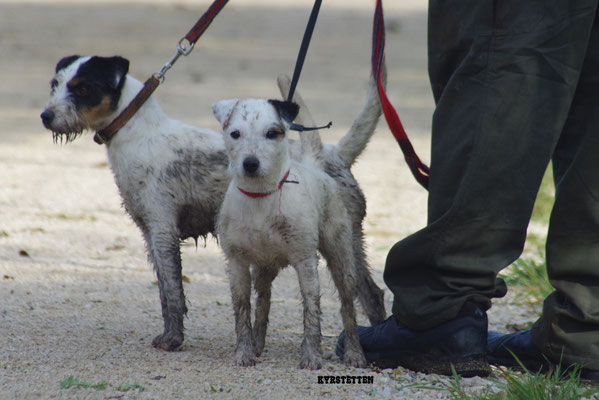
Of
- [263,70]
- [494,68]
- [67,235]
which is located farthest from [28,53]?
[494,68]

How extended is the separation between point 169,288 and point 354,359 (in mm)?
1010

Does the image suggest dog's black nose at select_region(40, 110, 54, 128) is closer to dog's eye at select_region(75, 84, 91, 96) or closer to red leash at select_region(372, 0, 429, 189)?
dog's eye at select_region(75, 84, 91, 96)

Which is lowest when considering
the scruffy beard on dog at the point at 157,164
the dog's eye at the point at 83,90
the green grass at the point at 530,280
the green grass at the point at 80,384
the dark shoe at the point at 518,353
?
the green grass at the point at 530,280

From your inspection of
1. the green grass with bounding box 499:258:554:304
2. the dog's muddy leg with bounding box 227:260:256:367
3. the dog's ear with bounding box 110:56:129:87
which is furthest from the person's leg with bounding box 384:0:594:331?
the green grass with bounding box 499:258:554:304

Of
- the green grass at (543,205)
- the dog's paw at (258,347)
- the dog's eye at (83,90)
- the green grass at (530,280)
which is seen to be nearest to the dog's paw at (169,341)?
the dog's paw at (258,347)

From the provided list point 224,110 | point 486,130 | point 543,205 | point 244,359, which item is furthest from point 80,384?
point 543,205

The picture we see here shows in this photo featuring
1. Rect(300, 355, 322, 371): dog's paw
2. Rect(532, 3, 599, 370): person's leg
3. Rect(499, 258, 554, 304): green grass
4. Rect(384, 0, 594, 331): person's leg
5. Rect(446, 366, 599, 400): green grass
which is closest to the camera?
Rect(446, 366, 599, 400): green grass

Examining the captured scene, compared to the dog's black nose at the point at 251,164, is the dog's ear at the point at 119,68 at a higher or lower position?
higher

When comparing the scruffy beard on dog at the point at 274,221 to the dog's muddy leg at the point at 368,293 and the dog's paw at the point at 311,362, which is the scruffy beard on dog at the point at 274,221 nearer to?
the dog's paw at the point at 311,362

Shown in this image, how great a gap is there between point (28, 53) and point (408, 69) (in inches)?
280

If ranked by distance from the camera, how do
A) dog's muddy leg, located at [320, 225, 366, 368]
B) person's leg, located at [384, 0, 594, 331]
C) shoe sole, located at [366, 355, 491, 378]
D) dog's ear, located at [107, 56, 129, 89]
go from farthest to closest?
1. dog's ear, located at [107, 56, 129, 89]
2. dog's muddy leg, located at [320, 225, 366, 368]
3. shoe sole, located at [366, 355, 491, 378]
4. person's leg, located at [384, 0, 594, 331]

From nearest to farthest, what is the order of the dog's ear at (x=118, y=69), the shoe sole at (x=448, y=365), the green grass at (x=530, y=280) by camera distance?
the shoe sole at (x=448, y=365) < the dog's ear at (x=118, y=69) < the green grass at (x=530, y=280)

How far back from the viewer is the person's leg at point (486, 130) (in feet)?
10.2

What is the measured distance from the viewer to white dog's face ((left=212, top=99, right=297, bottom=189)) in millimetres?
3596
